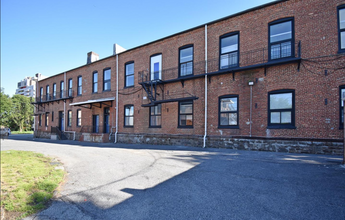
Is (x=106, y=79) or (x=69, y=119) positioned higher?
(x=106, y=79)

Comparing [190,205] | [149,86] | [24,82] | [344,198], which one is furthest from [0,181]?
[24,82]

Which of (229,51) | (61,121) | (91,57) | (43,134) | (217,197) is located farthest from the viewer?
(43,134)

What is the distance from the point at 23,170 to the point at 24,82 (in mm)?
127687

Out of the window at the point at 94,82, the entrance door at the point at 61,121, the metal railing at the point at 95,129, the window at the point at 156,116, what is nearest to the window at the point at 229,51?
the window at the point at 156,116

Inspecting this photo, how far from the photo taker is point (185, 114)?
13.0m

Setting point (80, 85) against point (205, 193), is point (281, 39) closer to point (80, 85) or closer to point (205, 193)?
point (205, 193)

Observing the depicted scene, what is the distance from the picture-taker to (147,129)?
14727 millimetres

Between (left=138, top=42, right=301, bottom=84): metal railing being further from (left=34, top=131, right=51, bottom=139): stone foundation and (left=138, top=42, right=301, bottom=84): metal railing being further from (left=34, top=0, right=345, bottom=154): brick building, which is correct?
(left=34, top=131, right=51, bottom=139): stone foundation

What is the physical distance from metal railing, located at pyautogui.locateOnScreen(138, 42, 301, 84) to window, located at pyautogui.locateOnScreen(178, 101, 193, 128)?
1.92 m

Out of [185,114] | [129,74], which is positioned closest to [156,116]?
[185,114]

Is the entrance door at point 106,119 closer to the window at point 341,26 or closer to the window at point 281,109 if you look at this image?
the window at point 281,109

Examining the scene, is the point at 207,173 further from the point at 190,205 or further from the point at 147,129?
the point at 147,129

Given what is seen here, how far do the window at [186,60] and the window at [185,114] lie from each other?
216 cm

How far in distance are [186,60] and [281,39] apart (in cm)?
583
